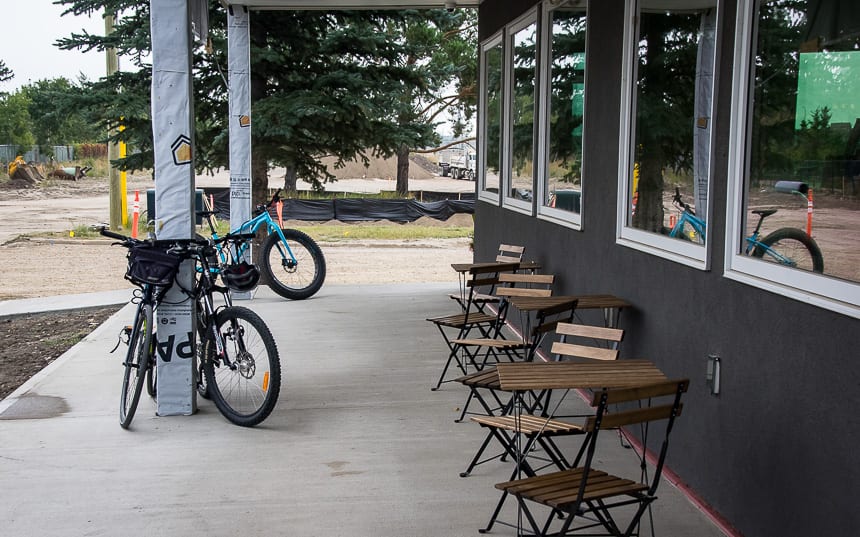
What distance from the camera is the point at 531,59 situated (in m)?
8.20

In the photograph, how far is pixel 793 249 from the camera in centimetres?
362

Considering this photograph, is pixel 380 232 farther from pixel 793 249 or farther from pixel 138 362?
pixel 793 249

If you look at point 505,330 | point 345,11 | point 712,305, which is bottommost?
point 505,330

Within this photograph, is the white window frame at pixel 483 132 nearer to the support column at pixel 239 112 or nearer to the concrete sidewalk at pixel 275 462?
the support column at pixel 239 112

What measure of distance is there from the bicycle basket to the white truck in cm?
3864

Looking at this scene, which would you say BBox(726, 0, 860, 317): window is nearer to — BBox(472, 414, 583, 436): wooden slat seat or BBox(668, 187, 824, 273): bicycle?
BBox(668, 187, 824, 273): bicycle

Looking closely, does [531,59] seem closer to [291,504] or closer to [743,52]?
[743,52]

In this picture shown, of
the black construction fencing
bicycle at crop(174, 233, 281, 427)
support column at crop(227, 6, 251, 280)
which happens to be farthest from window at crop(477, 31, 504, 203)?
the black construction fencing

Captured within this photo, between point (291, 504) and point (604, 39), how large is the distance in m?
3.53

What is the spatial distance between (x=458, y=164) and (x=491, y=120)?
38983 mm

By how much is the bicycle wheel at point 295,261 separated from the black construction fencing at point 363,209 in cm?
1236

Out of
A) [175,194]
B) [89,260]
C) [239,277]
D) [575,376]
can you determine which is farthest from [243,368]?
[89,260]

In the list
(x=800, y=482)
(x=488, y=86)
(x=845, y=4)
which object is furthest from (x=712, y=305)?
(x=488, y=86)

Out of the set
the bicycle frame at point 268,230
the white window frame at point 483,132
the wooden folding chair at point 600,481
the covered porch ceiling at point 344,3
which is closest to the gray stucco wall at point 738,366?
the wooden folding chair at point 600,481
